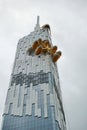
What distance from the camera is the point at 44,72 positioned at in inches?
3620

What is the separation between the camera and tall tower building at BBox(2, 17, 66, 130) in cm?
7362

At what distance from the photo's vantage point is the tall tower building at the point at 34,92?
73.6 meters

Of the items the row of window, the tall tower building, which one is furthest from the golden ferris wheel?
the row of window

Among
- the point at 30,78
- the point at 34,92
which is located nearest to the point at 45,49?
the point at 30,78

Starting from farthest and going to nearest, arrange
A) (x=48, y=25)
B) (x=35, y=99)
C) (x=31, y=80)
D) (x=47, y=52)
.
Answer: (x=48, y=25), (x=47, y=52), (x=31, y=80), (x=35, y=99)

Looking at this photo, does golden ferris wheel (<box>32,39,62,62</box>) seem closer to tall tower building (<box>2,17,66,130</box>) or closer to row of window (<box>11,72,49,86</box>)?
tall tower building (<box>2,17,66,130</box>)

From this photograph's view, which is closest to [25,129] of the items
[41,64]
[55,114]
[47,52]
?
[55,114]

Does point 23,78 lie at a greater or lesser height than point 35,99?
greater

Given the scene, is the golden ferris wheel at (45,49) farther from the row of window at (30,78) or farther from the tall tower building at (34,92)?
the row of window at (30,78)

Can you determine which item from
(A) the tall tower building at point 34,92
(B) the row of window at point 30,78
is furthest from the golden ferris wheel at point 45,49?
(B) the row of window at point 30,78

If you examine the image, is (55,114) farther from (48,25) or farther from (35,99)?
(48,25)

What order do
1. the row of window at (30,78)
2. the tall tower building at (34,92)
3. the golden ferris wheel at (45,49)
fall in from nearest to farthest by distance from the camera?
the tall tower building at (34,92) → the row of window at (30,78) → the golden ferris wheel at (45,49)

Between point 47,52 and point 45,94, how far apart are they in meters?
27.4

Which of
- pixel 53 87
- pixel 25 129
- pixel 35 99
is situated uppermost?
pixel 53 87
